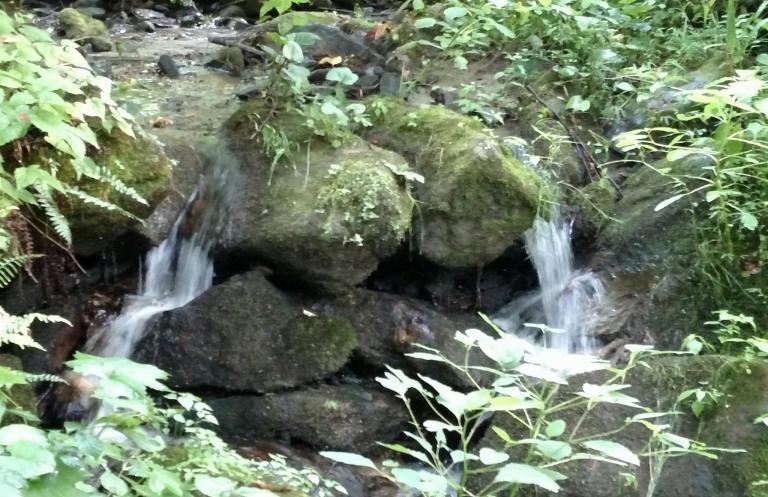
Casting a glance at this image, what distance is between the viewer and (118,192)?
12.6ft

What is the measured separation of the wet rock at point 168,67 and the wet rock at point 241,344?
345 centimetres

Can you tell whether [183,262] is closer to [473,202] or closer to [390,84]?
[473,202]

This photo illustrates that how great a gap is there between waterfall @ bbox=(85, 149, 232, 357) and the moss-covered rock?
15.6 feet

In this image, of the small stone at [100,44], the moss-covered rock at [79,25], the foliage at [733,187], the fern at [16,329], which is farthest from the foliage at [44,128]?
the moss-covered rock at [79,25]

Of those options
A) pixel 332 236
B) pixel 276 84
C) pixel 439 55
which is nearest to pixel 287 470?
pixel 332 236

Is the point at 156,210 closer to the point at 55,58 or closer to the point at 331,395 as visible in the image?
the point at 55,58

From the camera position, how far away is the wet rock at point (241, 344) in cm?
424

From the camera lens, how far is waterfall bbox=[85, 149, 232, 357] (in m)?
4.50

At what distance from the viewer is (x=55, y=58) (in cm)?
359

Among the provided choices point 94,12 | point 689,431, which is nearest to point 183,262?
point 689,431

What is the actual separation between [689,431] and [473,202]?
1733mm

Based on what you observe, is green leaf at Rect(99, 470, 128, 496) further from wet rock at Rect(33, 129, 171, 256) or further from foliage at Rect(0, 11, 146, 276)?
wet rock at Rect(33, 129, 171, 256)

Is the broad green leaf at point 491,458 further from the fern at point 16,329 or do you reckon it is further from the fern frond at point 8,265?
the fern frond at point 8,265

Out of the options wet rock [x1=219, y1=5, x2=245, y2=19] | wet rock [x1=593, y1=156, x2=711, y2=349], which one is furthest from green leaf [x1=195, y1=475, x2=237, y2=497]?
wet rock [x1=219, y1=5, x2=245, y2=19]
